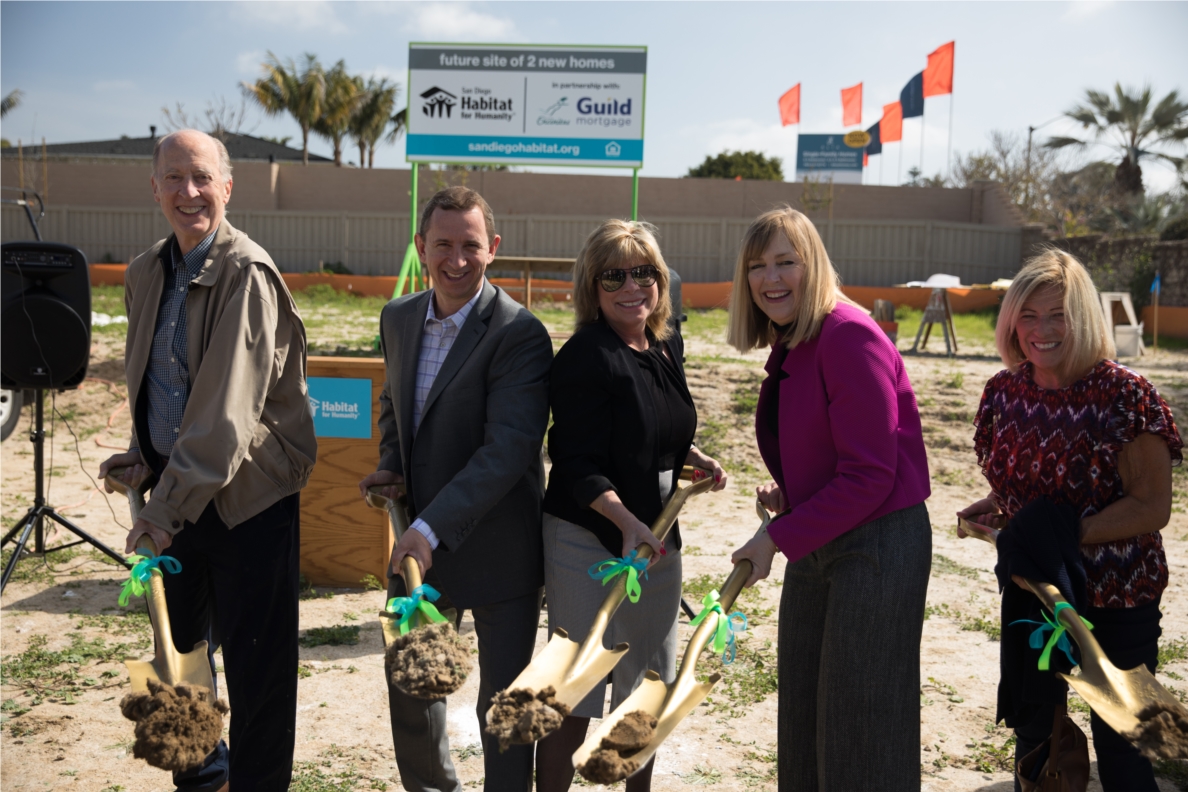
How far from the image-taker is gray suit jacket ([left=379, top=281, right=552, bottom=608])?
254cm

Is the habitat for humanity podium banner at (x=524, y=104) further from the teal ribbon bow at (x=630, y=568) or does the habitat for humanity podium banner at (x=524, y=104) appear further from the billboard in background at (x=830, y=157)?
the billboard in background at (x=830, y=157)

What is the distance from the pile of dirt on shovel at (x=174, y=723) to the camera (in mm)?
1922

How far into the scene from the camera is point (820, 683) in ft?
7.41

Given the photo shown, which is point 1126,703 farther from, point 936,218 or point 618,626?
point 936,218

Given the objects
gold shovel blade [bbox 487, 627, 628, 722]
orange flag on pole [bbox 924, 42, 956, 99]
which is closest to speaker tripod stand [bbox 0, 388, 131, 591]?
gold shovel blade [bbox 487, 627, 628, 722]

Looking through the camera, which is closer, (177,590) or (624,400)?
(624,400)

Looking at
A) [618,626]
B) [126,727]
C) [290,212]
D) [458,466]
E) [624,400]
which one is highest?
[290,212]

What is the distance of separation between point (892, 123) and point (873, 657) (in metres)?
34.2

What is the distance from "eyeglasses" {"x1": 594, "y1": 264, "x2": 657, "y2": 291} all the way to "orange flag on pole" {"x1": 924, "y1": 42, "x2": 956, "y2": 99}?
30967 mm

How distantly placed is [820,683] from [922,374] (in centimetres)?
1036

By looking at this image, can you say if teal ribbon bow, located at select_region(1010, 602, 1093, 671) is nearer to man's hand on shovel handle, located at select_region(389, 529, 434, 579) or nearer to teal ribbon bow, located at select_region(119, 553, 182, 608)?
man's hand on shovel handle, located at select_region(389, 529, 434, 579)

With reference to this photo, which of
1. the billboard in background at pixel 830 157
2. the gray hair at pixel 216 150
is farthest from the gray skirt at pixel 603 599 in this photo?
the billboard in background at pixel 830 157

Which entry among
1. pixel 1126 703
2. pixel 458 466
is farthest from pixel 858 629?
pixel 458 466

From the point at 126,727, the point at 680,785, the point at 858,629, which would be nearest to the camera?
the point at 858,629
